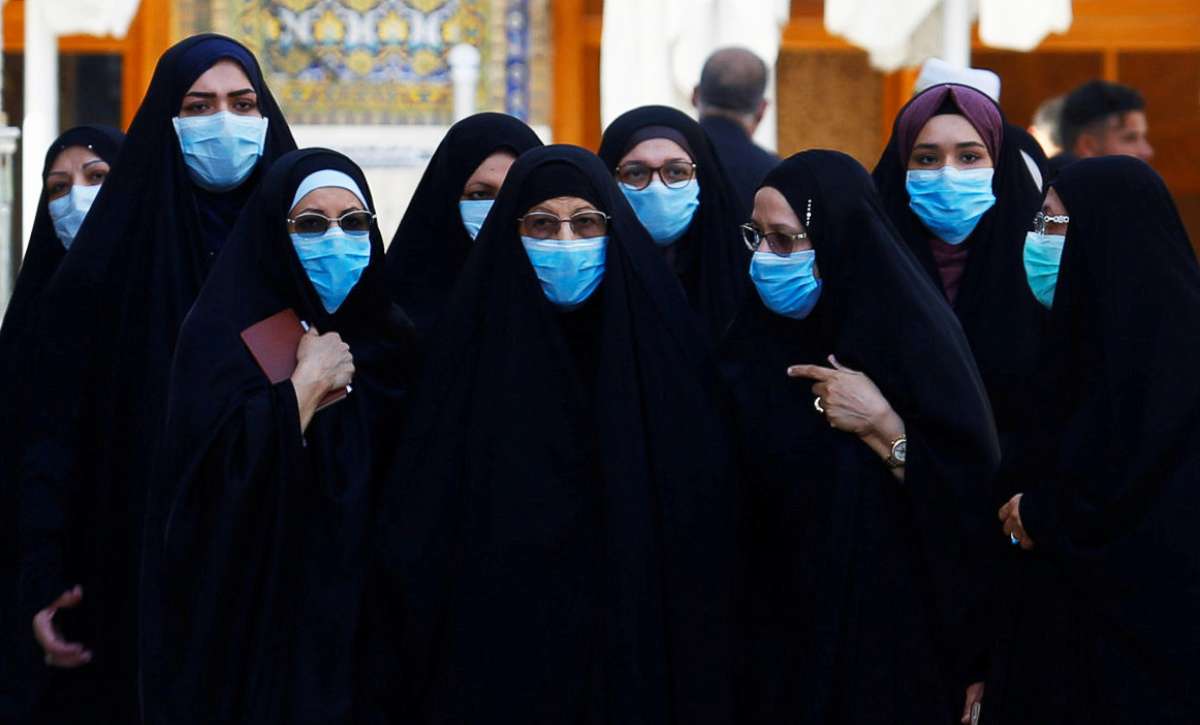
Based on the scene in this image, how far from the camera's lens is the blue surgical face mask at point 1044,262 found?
2885mm

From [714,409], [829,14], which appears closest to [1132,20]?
[829,14]

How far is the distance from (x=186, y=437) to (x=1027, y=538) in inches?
48.7

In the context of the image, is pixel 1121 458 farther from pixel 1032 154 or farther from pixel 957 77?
pixel 957 77

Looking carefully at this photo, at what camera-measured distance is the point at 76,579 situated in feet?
10.8

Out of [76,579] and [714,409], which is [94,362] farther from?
[714,409]

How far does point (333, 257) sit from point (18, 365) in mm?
834

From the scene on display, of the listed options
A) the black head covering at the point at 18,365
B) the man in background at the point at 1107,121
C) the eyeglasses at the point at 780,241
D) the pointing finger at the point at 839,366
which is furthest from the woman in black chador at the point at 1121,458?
the man in background at the point at 1107,121

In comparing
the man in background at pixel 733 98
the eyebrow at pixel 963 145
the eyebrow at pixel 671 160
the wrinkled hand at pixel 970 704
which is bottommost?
the wrinkled hand at pixel 970 704

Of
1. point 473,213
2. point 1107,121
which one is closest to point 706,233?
point 473,213

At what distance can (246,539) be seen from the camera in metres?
2.98

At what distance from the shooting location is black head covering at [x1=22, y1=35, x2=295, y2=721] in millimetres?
3250

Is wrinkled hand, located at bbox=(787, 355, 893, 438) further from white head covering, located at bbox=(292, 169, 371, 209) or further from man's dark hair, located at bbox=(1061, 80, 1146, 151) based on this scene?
man's dark hair, located at bbox=(1061, 80, 1146, 151)

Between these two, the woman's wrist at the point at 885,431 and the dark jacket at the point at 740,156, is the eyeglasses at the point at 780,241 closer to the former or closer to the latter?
the woman's wrist at the point at 885,431

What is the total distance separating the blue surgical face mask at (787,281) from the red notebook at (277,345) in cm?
66
